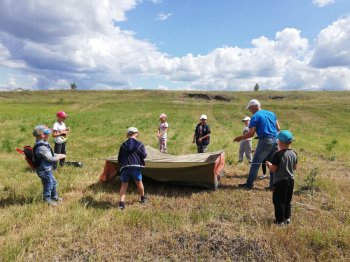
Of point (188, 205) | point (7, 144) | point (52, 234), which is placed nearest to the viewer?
point (52, 234)

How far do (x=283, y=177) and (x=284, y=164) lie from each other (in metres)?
0.22

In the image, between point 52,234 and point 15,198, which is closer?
point 52,234

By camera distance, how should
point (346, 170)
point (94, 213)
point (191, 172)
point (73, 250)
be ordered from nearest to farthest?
point (73, 250), point (94, 213), point (191, 172), point (346, 170)

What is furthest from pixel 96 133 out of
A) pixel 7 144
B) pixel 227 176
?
pixel 227 176

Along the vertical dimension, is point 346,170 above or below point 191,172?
below

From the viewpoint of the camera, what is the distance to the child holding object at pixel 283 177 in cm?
558

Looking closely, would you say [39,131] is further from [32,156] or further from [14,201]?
[14,201]

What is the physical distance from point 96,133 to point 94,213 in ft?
47.3

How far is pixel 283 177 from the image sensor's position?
220 inches

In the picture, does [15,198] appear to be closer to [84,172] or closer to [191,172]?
[84,172]

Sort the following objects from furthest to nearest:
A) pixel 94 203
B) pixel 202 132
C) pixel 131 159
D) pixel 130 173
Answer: pixel 202 132 < pixel 94 203 < pixel 130 173 < pixel 131 159

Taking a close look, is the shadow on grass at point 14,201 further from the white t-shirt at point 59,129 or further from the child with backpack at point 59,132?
the white t-shirt at point 59,129

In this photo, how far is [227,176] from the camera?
29.9 ft

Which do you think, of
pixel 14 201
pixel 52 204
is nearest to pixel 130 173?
pixel 52 204
